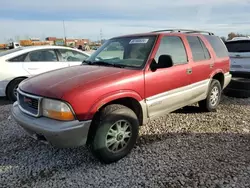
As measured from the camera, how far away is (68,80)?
119 inches

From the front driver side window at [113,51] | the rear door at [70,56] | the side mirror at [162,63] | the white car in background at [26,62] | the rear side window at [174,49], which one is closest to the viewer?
the side mirror at [162,63]

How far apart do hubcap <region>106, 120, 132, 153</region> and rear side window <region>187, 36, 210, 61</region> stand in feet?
6.80

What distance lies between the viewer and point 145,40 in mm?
3824

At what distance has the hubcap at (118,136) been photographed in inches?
120

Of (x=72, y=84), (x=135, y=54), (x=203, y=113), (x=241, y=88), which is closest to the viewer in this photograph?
(x=72, y=84)

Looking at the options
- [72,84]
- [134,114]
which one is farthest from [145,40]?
[72,84]

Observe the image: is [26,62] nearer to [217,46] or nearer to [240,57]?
[217,46]

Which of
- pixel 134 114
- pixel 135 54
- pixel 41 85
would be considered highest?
pixel 135 54

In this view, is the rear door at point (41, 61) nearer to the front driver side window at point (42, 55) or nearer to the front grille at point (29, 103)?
the front driver side window at point (42, 55)

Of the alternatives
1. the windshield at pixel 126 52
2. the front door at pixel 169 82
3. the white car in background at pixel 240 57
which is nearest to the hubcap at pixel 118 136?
the front door at pixel 169 82

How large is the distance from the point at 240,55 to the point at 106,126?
18.7 ft

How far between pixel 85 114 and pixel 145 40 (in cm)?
179

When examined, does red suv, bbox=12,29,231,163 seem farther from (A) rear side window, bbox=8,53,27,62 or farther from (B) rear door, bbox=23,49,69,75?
(A) rear side window, bbox=8,53,27,62

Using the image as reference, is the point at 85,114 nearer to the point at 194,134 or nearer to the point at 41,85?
the point at 41,85
